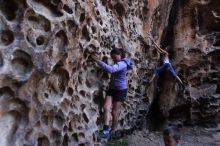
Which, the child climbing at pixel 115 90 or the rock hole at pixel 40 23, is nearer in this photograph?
the rock hole at pixel 40 23

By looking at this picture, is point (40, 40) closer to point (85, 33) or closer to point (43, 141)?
point (85, 33)

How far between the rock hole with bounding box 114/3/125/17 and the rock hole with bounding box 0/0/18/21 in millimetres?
2207

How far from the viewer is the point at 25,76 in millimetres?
3500

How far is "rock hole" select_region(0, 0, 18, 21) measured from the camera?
135 inches

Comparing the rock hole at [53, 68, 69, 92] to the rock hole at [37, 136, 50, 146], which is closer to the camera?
the rock hole at [37, 136, 50, 146]

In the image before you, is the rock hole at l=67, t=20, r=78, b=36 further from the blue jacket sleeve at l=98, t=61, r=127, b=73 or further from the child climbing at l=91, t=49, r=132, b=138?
the child climbing at l=91, t=49, r=132, b=138

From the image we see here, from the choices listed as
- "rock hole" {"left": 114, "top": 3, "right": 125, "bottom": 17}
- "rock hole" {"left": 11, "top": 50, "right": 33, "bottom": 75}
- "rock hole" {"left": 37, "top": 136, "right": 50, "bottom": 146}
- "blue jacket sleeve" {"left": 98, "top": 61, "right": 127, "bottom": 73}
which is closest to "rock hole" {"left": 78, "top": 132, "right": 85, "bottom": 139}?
"rock hole" {"left": 37, "top": 136, "right": 50, "bottom": 146}

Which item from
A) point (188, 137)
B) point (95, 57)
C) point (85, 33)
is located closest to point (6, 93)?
point (85, 33)

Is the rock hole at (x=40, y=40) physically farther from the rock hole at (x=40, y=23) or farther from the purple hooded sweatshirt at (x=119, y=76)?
the purple hooded sweatshirt at (x=119, y=76)

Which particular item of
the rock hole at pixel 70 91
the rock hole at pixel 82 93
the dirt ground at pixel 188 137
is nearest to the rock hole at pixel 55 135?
the rock hole at pixel 70 91

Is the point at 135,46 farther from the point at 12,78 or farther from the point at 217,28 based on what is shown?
the point at 12,78

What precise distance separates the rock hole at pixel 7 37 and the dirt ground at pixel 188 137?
2.97 metres

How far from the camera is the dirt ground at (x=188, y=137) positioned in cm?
608

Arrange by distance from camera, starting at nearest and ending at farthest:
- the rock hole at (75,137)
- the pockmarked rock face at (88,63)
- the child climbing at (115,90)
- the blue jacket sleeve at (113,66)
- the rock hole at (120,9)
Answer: the pockmarked rock face at (88,63)
the rock hole at (75,137)
the blue jacket sleeve at (113,66)
the child climbing at (115,90)
the rock hole at (120,9)
